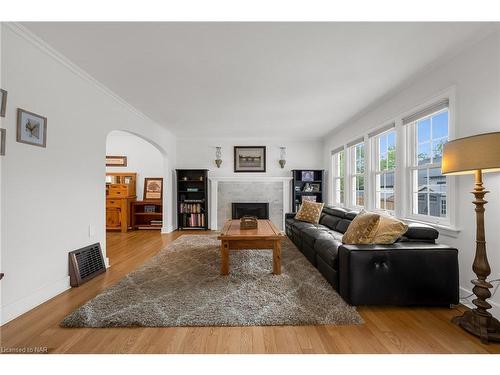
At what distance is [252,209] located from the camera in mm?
6156

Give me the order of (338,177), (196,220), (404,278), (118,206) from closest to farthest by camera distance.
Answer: (404,278) → (338,177) → (118,206) → (196,220)

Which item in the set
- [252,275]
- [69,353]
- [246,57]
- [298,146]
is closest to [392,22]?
[246,57]

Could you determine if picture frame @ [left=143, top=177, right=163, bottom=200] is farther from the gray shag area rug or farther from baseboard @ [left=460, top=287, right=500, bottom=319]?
baseboard @ [left=460, top=287, right=500, bottom=319]

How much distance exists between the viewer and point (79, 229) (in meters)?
2.73

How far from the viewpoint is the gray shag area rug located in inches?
75.0

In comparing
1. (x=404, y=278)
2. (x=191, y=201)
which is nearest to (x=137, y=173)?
(x=191, y=201)

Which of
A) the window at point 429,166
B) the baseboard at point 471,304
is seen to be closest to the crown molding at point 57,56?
the window at point 429,166

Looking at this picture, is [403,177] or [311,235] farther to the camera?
[311,235]

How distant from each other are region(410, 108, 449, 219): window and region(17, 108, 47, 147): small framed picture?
4110 mm

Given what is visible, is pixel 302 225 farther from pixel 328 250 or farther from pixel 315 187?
pixel 315 187

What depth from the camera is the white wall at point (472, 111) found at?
195 centimetres

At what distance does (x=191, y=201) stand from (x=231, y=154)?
1.65 meters

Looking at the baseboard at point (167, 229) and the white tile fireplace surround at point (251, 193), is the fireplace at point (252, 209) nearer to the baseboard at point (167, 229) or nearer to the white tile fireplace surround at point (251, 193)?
the white tile fireplace surround at point (251, 193)

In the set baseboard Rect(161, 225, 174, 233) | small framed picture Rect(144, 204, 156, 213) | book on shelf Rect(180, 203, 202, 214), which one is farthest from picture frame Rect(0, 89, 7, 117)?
small framed picture Rect(144, 204, 156, 213)
